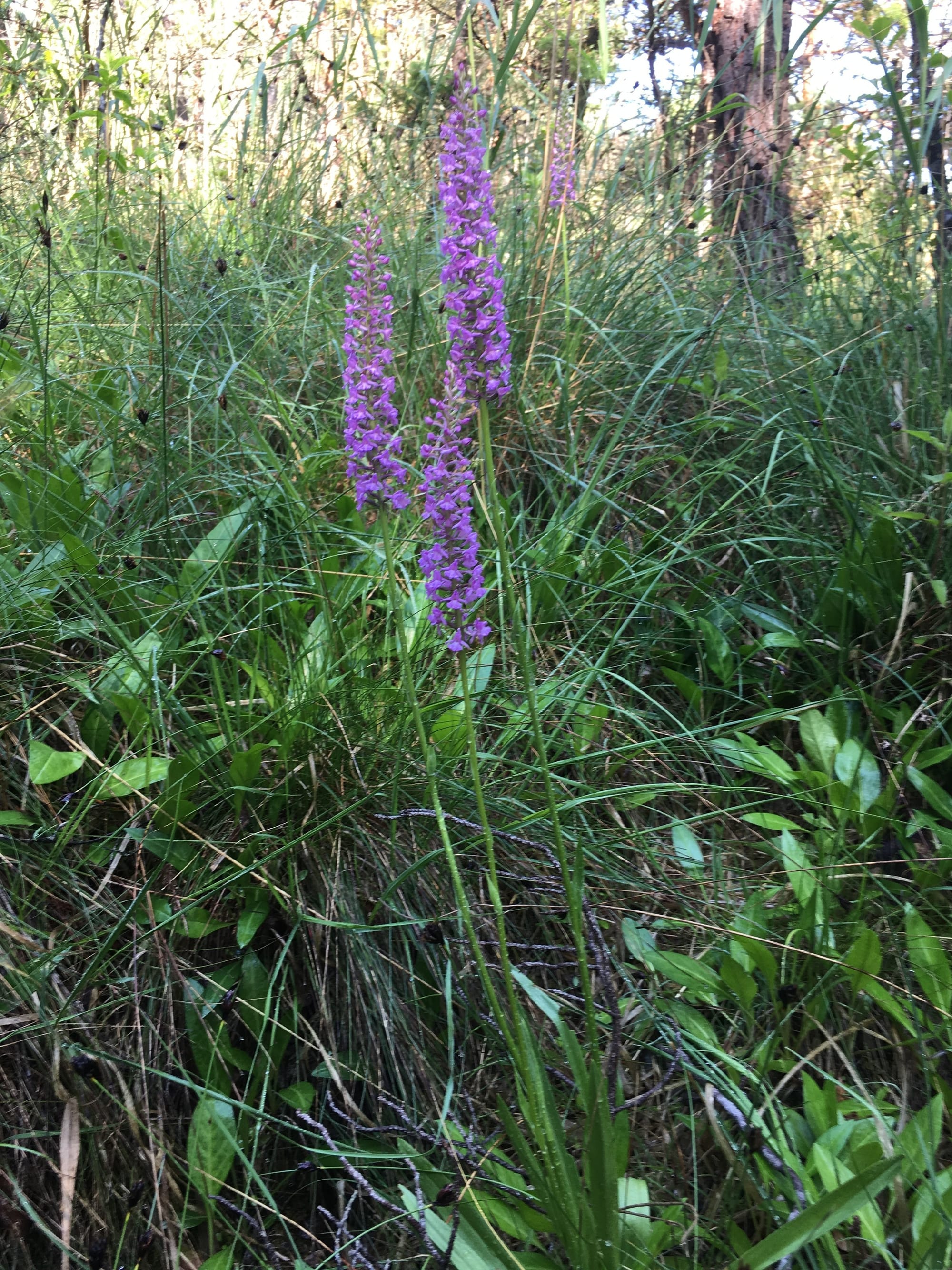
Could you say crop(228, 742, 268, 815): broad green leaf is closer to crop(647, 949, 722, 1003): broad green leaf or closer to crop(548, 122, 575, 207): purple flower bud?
crop(647, 949, 722, 1003): broad green leaf

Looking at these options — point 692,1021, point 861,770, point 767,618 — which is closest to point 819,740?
point 861,770

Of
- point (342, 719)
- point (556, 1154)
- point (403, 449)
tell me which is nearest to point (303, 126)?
point (403, 449)

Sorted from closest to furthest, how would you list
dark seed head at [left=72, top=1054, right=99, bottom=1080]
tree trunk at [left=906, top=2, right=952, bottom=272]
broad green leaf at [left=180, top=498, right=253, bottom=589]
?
1. dark seed head at [left=72, top=1054, right=99, bottom=1080]
2. broad green leaf at [left=180, top=498, right=253, bottom=589]
3. tree trunk at [left=906, top=2, right=952, bottom=272]

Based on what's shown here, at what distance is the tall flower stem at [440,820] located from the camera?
101cm

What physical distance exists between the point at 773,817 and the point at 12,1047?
126 centimetres

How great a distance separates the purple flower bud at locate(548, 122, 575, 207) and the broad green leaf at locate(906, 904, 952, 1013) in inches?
78.4

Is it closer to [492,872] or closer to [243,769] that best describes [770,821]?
[492,872]

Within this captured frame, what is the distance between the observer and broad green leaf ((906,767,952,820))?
165 centimetres

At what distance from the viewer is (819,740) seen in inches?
70.3

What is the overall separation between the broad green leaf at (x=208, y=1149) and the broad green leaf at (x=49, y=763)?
57 centimetres

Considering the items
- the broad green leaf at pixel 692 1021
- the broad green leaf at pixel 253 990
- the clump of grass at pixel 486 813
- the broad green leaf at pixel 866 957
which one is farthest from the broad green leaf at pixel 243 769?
the broad green leaf at pixel 866 957

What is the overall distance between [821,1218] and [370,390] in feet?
3.83

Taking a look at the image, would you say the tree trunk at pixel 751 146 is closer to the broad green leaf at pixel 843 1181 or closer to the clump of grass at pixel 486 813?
the clump of grass at pixel 486 813

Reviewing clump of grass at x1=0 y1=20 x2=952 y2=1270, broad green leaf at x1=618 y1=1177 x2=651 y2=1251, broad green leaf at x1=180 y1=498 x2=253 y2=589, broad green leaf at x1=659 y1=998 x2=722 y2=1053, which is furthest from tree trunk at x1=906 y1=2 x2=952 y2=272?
broad green leaf at x1=618 y1=1177 x2=651 y2=1251
